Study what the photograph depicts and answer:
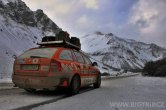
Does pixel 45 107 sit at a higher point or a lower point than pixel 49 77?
lower

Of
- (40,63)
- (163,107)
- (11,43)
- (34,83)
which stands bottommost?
(163,107)

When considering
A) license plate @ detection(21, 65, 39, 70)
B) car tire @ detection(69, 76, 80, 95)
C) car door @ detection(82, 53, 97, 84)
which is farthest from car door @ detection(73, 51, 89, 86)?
license plate @ detection(21, 65, 39, 70)

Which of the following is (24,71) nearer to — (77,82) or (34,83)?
(34,83)

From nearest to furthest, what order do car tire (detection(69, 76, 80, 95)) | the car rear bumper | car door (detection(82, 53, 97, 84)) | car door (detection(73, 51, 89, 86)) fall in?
the car rear bumper, car tire (detection(69, 76, 80, 95)), car door (detection(73, 51, 89, 86)), car door (detection(82, 53, 97, 84))

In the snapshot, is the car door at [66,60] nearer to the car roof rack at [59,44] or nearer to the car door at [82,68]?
the car roof rack at [59,44]

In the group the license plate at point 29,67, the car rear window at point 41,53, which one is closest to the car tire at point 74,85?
the car rear window at point 41,53

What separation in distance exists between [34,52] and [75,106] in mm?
3179

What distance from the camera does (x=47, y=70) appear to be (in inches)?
353

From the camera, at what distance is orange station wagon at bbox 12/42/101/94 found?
898 centimetres

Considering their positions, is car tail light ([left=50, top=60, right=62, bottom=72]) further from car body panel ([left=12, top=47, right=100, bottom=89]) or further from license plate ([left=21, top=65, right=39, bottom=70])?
license plate ([left=21, top=65, right=39, bottom=70])

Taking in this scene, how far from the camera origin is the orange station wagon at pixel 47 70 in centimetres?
898

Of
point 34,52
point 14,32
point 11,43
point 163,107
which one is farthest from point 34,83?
point 14,32

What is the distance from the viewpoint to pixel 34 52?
972 cm

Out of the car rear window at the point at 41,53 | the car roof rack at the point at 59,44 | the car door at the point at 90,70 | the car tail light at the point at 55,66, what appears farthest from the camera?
the car door at the point at 90,70
